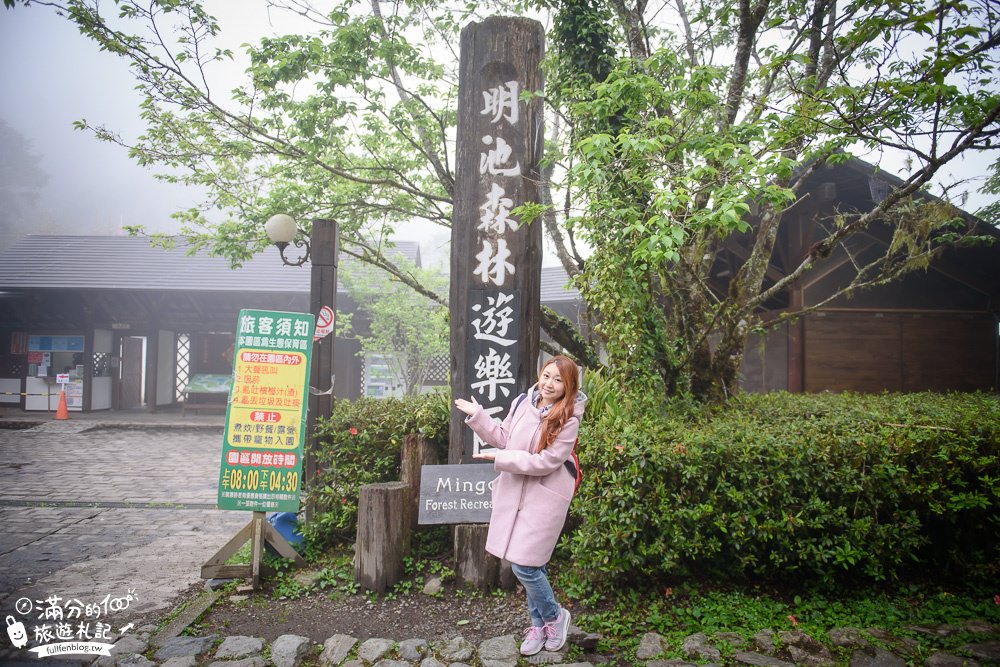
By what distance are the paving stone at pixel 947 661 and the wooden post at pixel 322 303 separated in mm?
4736

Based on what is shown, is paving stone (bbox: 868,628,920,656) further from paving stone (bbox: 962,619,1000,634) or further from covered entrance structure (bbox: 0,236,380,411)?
covered entrance structure (bbox: 0,236,380,411)

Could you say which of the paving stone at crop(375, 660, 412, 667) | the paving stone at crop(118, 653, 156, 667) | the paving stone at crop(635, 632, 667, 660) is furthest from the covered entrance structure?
the paving stone at crop(635, 632, 667, 660)

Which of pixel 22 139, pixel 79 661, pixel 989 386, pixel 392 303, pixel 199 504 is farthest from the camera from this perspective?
pixel 22 139

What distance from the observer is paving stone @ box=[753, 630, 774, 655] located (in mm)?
3342

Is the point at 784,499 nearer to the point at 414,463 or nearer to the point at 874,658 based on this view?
the point at 874,658

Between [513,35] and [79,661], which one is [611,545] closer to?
[79,661]

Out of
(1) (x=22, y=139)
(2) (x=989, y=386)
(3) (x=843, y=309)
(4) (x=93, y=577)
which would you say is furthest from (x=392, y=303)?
(1) (x=22, y=139)

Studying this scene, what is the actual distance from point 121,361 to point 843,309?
20.2 metres

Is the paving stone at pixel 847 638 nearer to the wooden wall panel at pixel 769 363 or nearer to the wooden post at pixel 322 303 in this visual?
the wooden post at pixel 322 303

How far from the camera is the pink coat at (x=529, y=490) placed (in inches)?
120

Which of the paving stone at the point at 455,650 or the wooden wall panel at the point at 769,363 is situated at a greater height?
the wooden wall panel at the point at 769,363

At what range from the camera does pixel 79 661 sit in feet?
11.0

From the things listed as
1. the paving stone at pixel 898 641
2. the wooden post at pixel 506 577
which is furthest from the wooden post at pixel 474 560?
the paving stone at pixel 898 641

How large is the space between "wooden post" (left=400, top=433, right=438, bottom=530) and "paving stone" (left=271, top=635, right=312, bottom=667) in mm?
1299
